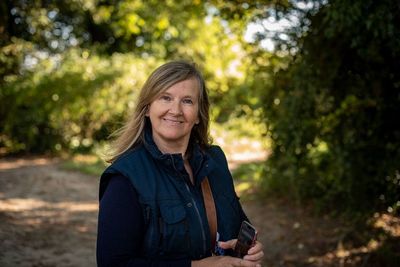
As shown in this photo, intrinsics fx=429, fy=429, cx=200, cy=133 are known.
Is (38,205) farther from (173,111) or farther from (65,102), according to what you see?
(173,111)

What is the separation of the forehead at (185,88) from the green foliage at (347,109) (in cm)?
191

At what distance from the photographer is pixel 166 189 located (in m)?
2.07

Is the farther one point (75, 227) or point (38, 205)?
point (38, 205)

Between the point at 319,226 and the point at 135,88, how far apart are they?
23.3ft

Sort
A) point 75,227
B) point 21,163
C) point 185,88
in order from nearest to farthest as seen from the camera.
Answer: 1. point 185,88
2. point 75,227
3. point 21,163

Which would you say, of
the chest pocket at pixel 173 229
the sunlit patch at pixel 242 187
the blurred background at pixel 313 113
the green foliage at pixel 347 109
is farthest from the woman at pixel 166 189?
the sunlit patch at pixel 242 187

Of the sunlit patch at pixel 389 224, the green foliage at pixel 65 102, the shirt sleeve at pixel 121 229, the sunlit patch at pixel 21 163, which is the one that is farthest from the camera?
the green foliage at pixel 65 102

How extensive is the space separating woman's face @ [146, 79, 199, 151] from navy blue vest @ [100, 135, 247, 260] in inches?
3.7

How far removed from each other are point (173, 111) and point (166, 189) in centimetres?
43

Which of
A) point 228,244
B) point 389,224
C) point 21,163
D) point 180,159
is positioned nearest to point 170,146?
point 180,159

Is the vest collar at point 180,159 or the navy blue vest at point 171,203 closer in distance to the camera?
the navy blue vest at point 171,203

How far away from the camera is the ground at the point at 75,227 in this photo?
5008 mm

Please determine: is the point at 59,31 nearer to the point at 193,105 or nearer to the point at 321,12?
the point at 321,12

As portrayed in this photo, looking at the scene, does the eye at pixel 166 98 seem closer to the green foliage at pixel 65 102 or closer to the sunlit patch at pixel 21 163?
the sunlit patch at pixel 21 163
